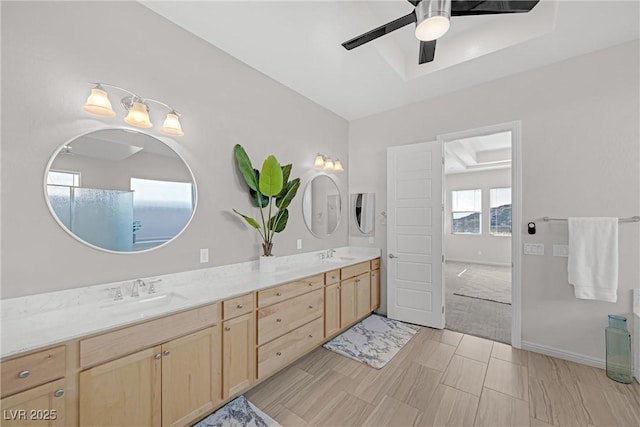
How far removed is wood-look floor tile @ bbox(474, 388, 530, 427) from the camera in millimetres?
1803

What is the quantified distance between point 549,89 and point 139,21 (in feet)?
12.5

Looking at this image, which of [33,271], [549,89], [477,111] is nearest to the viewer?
[33,271]

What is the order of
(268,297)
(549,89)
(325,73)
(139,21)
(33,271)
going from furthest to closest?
(325,73)
(549,89)
(268,297)
(139,21)
(33,271)

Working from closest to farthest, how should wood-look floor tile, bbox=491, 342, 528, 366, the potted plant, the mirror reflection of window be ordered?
the mirror reflection of window
the potted plant
wood-look floor tile, bbox=491, 342, 528, 366

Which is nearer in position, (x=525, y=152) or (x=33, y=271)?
(x=33, y=271)

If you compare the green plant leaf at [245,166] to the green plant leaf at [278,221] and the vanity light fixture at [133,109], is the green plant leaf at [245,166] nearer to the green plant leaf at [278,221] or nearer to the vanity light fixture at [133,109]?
the green plant leaf at [278,221]

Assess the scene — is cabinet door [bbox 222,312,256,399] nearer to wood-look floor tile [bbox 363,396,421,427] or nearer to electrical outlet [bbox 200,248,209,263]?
electrical outlet [bbox 200,248,209,263]

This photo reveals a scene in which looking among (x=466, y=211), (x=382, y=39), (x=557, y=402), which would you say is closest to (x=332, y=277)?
(x=557, y=402)

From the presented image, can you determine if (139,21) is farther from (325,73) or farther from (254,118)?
(325,73)

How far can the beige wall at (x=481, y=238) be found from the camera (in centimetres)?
735

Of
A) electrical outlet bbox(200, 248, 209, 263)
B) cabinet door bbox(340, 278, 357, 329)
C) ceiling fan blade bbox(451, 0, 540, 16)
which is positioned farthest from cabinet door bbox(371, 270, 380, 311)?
ceiling fan blade bbox(451, 0, 540, 16)

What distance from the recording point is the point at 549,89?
105 inches

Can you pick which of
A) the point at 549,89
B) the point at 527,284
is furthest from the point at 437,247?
the point at 549,89

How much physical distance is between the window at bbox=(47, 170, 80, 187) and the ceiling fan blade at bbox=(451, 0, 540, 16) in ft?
8.30
